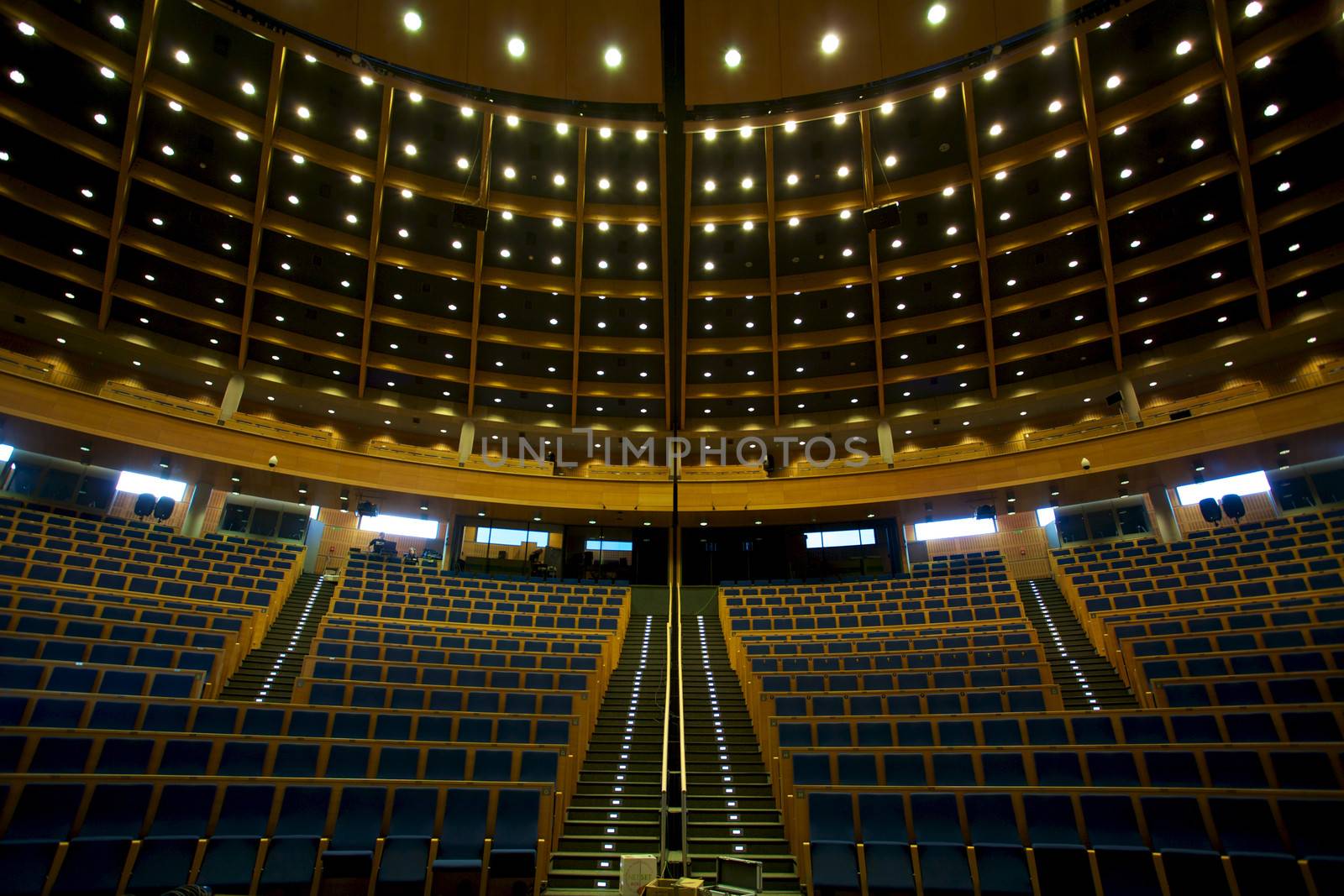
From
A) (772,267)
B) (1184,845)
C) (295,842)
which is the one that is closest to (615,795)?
(295,842)

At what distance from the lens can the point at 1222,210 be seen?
1238 cm

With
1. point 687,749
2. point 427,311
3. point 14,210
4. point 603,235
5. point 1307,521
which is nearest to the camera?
point 687,749

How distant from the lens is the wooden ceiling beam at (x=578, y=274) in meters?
12.8

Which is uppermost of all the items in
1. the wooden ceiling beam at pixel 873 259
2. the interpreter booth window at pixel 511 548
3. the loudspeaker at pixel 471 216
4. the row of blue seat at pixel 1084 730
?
the wooden ceiling beam at pixel 873 259

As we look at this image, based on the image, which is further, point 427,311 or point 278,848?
point 427,311

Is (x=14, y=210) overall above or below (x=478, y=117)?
below

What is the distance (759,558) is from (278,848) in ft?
42.5

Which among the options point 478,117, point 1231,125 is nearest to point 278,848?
point 478,117

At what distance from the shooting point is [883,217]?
10133 millimetres

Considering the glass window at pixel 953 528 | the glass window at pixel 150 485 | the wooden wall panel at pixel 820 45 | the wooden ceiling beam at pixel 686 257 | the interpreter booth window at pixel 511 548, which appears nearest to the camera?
the wooden wall panel at pixel 820 45

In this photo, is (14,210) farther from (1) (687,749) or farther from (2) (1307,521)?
(2) (1307,521)

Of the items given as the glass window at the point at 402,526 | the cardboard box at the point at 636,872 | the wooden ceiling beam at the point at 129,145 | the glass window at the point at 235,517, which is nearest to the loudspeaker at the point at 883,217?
the cardboard box at the point at 636,872

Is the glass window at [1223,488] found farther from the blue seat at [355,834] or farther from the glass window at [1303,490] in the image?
the blue seat at [355,834]

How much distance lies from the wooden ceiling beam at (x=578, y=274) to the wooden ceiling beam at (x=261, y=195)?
460 cm
